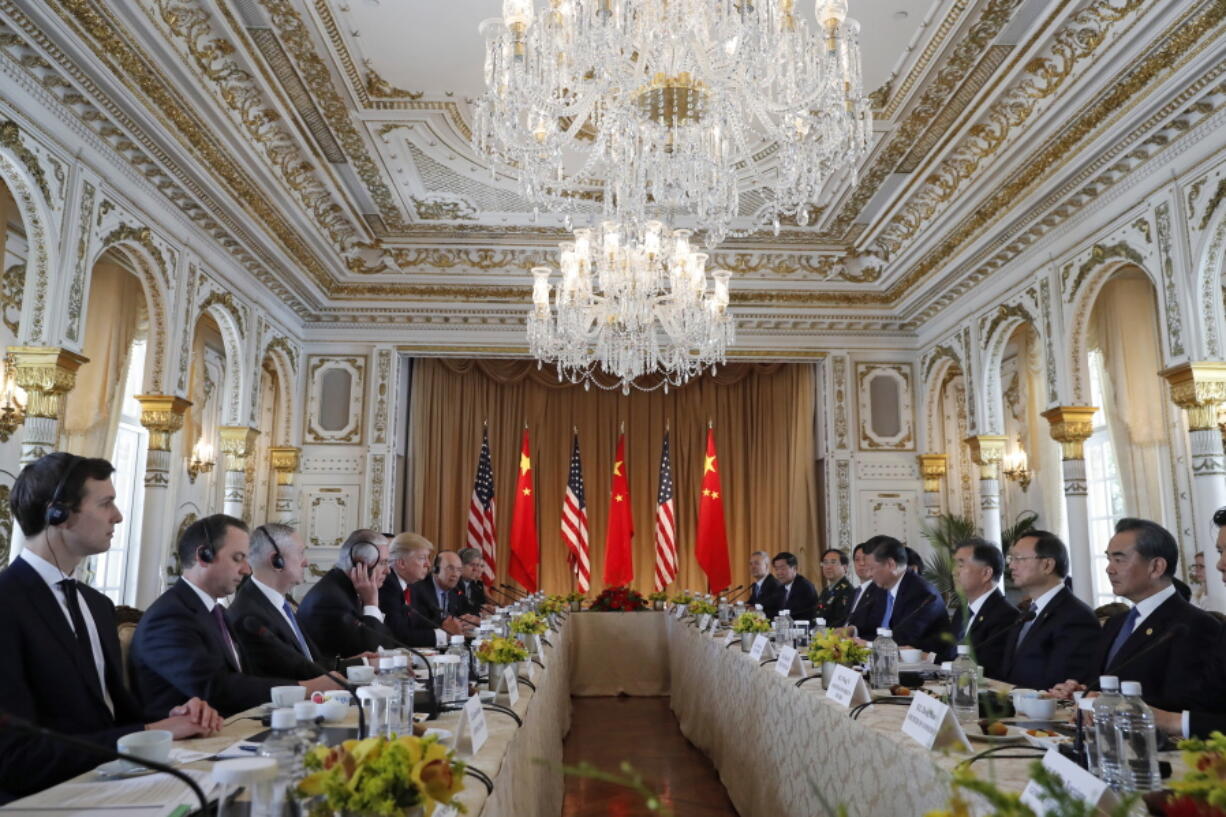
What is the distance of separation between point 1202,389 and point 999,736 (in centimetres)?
408

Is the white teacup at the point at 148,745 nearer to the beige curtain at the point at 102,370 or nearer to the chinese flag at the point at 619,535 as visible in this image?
the beige curtain at the point at 102,370

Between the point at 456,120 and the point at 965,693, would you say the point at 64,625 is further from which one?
the point at 456,120

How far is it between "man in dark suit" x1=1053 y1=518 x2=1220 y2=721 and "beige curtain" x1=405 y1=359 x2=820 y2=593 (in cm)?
805

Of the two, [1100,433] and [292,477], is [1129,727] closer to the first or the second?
[1100,433]

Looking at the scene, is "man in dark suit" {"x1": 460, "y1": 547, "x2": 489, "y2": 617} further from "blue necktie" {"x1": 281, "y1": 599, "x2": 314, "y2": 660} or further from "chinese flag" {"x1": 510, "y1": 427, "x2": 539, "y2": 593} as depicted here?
"blue necktie" {"x1": 281, "y1": 599, "x2": 314, "y2": 660}

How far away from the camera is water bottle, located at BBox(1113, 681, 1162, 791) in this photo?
183 centimetres

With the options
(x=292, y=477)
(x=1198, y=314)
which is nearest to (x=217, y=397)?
(x=292, y=477)

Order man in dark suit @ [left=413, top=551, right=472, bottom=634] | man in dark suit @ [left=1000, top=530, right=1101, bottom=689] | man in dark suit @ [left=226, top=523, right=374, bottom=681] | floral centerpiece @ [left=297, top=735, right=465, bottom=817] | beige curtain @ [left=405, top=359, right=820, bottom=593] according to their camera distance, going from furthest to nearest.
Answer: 1. beige curtain @ [left=405, top=359, right=820, bottom=593]
2. man in dark suit @ [left=413, top=551, right=472, bottom=634]
3. man in dark suit @ [left=1000, top=530, right=1101, bottom=689]
4. man in dark suit @ [left=226, top=523, right=374, bottom=681]
5. floral centerpiece @ [left=297, top=735, right=465, bottom=817]

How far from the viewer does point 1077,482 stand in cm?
713

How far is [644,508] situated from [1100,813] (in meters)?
10.5

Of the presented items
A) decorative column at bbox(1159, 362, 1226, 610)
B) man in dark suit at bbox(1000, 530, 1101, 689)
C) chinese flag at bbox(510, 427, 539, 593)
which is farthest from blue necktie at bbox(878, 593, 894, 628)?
chinese flag at bbox(510, 427, 539, 593)

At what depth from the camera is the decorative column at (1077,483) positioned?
22.8 feet

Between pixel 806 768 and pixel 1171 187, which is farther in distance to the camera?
pixel 1171 187

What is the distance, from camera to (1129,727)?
183cm
